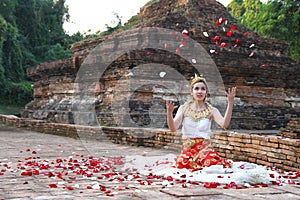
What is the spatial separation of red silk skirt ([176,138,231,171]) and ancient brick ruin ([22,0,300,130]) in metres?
5.34

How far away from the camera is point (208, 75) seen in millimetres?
11719

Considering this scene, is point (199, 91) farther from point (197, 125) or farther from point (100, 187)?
point (100, 187)

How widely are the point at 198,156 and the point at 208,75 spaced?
7.29 m

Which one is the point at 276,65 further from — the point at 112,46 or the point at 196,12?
the point at 112,46

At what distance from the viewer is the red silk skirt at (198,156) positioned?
4.49 m

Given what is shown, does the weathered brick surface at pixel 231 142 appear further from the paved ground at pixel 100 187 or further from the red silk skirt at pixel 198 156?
the paved ground at pixel 100 187

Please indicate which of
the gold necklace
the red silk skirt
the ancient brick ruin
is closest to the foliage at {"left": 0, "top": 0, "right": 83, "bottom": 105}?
the ancient brick ruin

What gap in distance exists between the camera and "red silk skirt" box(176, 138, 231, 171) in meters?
4.49

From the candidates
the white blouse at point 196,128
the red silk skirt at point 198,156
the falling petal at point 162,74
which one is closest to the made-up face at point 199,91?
the white blouse at point 196,128

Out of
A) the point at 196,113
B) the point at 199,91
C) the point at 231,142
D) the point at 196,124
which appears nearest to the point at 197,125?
the point at 196,124

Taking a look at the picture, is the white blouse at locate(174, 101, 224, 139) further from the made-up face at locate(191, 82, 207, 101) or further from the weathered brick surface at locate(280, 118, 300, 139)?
the weathered brick surface at locate(280, 118, 300, 139)

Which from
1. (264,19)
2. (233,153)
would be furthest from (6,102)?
(233,153)

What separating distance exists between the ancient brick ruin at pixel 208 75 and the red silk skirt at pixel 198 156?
17.5 feet

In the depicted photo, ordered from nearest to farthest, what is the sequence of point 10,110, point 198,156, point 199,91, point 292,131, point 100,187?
point 100,187 < point 198,156 < point 199,91 < point 292,131 < point 10,110
